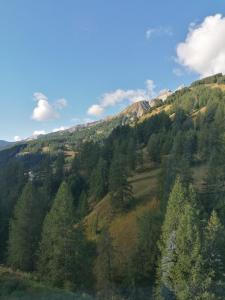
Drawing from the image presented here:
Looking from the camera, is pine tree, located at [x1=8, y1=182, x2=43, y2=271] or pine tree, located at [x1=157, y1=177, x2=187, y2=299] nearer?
pine tree, located at [x1=157, y1=177, x2=187, y2=299]

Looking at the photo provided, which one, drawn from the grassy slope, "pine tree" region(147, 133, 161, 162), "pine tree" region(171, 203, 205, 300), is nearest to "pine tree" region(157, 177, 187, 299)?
"pine tree" region(171, 203, 205, 300)

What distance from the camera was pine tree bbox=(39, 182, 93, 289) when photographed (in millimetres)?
31961

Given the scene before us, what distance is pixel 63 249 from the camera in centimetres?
3262

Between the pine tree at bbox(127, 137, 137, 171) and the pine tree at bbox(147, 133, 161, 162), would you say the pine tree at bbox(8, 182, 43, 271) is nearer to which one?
the pine tree at bbox(127, 137, 137, 171)

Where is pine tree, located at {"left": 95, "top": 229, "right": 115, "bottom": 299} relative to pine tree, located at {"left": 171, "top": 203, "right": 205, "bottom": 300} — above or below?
below

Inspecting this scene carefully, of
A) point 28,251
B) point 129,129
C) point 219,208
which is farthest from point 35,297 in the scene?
point 129,129

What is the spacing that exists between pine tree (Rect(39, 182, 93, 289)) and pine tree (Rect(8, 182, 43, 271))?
7904 millimetres

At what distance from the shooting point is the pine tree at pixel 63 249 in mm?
31961

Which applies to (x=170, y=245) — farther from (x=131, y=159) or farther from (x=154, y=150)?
(x=154, y=150)

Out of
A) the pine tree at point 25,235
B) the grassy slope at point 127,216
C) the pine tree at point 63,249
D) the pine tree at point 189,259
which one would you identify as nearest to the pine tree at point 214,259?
the pine tree at point 189,259

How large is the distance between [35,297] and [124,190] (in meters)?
57.6

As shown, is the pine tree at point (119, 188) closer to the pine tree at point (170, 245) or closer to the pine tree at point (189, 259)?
the pine tree at point (170, 245)

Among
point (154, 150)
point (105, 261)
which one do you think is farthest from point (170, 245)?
point (154, 150)

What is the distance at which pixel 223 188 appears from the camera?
61031mm
